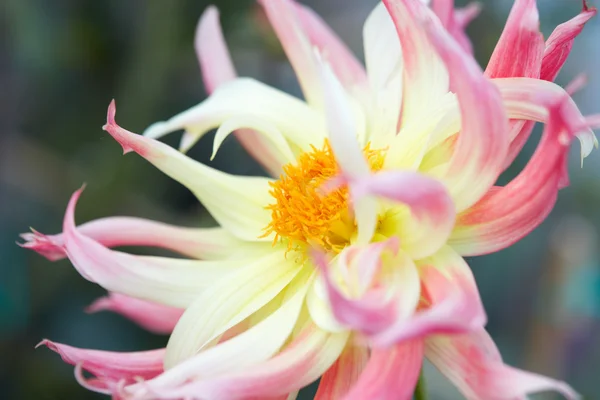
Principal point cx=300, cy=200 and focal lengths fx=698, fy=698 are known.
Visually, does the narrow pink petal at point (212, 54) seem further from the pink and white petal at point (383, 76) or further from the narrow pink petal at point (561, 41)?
the narrow pink petal at point (561, 41)

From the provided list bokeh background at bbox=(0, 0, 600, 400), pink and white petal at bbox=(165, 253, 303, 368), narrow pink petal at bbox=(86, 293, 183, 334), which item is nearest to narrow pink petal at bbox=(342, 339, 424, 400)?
pink and white petal at bbox=(165, 253, 303, 368)

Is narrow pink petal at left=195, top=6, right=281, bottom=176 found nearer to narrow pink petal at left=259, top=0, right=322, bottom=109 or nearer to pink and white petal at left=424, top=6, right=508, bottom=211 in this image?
narrow pink petal at left=259, top=0, right=322, bottom=109

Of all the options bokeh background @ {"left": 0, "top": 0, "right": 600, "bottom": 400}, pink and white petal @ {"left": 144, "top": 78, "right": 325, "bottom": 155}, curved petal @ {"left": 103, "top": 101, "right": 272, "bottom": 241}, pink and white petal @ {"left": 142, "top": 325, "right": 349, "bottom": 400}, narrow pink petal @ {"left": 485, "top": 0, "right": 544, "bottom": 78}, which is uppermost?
narrow pink petal @ {"left": 485, "top": 0, "right": 544, "bottom": 78}

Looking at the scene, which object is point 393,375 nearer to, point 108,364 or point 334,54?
point 108,364

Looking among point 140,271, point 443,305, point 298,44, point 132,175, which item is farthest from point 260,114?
point 132,175

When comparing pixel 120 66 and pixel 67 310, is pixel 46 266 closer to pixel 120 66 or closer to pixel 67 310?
pixel 67 310

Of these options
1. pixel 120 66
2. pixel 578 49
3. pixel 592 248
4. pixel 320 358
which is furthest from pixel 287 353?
pixel 120 66

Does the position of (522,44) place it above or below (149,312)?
above

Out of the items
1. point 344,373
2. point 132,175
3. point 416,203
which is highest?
point 416,203
